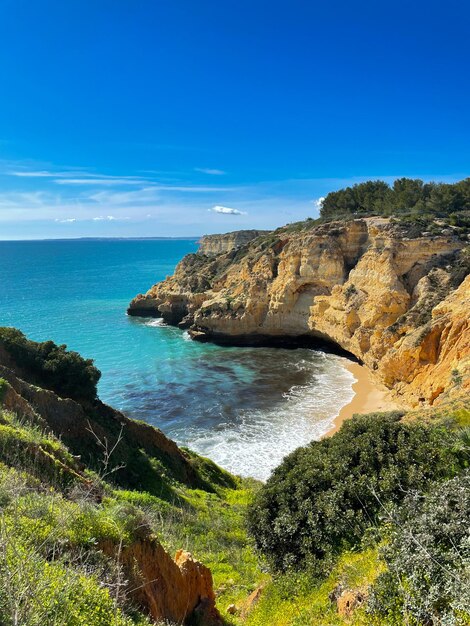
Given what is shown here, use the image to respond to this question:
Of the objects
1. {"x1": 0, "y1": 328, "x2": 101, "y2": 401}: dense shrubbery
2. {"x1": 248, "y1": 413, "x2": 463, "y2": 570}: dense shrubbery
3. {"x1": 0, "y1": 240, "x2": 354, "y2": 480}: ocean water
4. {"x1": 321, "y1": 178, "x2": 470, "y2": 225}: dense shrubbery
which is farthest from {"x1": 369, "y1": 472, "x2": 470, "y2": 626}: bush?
{"x1": 321, "y1": 178, "x2": 470, "y2": 225}: dense shrubbery

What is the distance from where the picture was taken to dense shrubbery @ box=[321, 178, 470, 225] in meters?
44.2

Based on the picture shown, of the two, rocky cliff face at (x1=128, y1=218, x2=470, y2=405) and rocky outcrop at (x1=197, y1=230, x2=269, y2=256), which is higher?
rocky outcrop at (x1=197, y1=230, x2=269, y2=256)

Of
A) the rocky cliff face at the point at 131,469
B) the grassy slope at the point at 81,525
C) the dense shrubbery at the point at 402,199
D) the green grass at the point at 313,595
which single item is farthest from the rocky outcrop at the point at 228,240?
the green grass at the point at 313,595

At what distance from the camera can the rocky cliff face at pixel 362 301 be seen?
23.9 meters

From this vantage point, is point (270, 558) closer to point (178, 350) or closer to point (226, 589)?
point (226, 589)

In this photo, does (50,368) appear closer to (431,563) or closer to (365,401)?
(431,563)

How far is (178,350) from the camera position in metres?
40.3

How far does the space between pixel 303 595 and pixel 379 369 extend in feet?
73.0

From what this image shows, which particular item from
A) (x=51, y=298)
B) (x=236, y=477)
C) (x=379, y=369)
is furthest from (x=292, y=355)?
(x=51, y=298)

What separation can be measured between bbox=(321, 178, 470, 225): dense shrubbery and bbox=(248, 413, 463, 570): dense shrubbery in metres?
33.6

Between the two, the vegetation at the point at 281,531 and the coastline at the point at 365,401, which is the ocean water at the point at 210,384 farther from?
the vegetation at the point at 281,531

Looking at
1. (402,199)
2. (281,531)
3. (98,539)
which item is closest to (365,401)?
(281,531)

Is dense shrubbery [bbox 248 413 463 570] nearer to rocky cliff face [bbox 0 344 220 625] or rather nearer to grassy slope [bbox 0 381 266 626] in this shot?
grassy slope [bbox 0 381 266 626]

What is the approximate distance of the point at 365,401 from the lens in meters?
25.8
